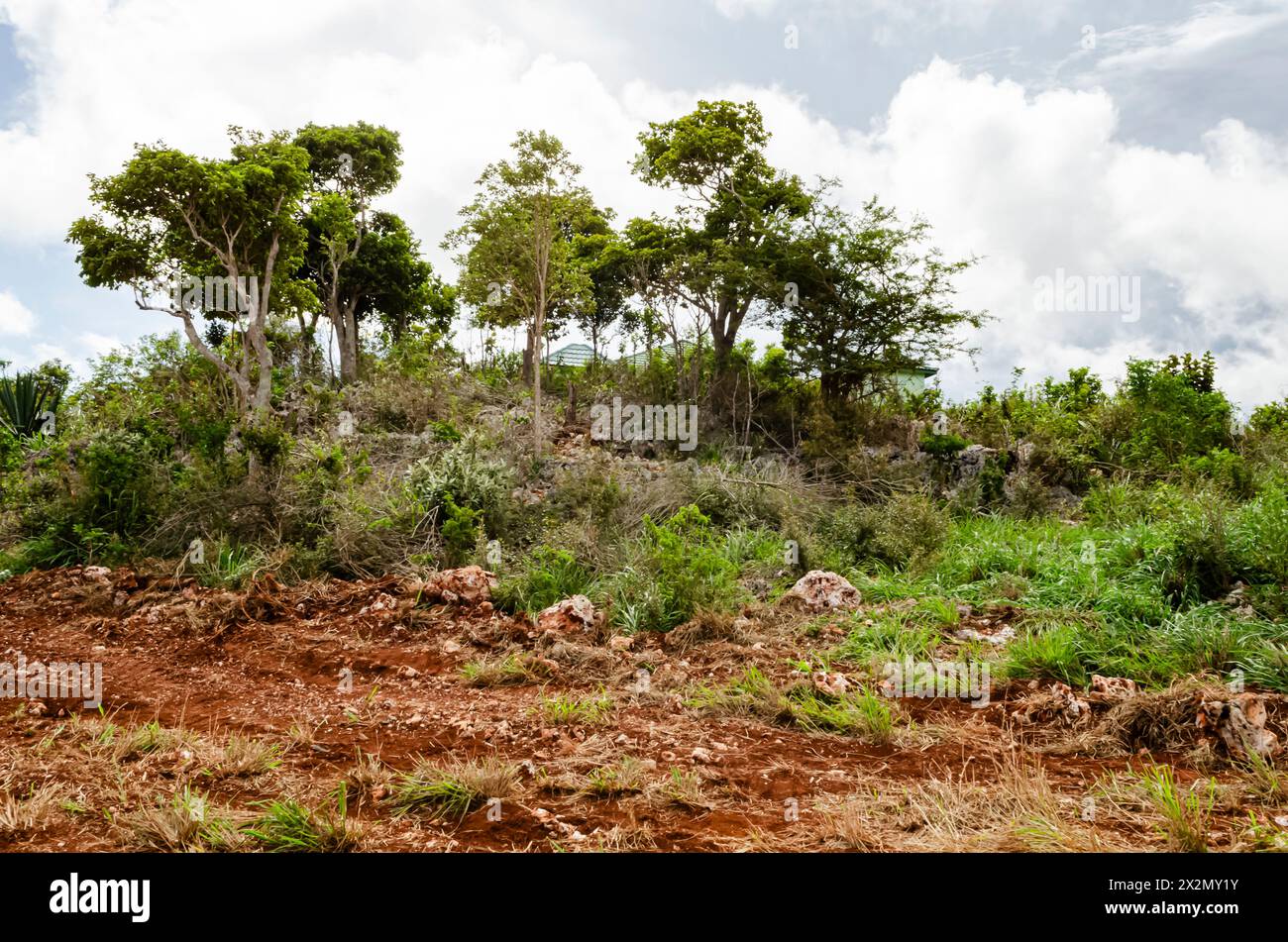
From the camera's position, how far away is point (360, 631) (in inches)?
245

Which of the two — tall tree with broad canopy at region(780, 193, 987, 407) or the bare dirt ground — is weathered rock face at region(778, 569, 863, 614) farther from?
tall tree with broad canopy at region(780, 193, 987, 407)

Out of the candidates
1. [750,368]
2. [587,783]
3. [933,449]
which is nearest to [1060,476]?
[933,449]

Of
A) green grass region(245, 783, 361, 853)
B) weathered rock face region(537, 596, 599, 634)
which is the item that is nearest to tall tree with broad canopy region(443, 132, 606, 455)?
weathered rock face region(537, 596, 599, 634)

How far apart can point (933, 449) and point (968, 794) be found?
10.3m

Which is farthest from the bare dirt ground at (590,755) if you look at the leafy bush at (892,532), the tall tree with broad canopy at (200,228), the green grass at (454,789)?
the tall tree with broad canopy at (200,228)

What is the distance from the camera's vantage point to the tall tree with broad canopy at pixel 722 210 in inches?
585

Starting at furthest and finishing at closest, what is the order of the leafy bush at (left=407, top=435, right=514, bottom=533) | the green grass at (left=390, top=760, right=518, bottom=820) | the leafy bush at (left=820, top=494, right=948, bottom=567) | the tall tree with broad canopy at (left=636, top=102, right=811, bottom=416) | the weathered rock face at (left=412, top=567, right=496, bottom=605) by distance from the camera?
the tall tree with broad canopy at (left=636, top=102, right=811, bottom=416) → the leafy bush at (left=407, top=435, right=514, bottom=533) → the leafy bush at (left=820, top=494, right=948, bottom=567) → the weathered rock face at (left=412, top=567, right=496, bottom=605) → the green grass at (left=390, top=760, right=518, bottom=820)

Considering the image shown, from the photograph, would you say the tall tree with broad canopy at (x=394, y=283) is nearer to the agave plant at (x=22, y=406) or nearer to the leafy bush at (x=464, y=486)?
the agave plant at (x=22, y=406)

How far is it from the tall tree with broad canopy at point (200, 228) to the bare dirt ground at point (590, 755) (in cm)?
665

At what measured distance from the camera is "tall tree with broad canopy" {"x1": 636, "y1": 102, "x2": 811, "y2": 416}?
14.9m

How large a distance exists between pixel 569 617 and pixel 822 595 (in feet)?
6.77

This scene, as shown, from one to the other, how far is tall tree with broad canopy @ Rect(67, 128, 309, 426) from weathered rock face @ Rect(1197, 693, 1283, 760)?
34.1 feet
